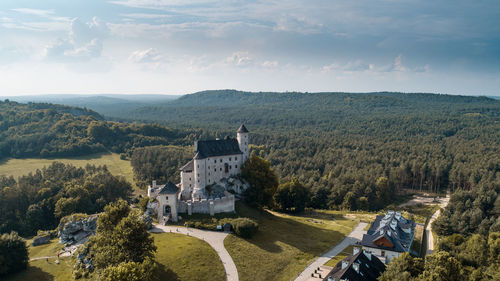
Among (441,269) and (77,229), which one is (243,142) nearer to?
(77,229)

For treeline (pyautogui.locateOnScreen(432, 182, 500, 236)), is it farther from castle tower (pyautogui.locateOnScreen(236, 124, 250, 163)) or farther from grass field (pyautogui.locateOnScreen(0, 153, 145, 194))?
grass field (pyautogui.locateOnScreen(0, 153, 145, 194))

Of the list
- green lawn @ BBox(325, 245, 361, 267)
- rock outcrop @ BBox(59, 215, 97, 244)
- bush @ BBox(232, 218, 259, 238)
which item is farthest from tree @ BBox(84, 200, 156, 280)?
green lawn @ BBox(325, 245, 361, 267)

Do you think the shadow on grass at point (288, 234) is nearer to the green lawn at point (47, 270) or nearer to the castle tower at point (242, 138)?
the castle tower at point (242, 138)

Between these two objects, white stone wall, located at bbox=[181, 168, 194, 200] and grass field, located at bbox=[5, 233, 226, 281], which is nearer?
grass field, located at bbox=[5, 233, 226, 281]

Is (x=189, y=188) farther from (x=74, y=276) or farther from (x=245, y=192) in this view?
(x=74, y=276)

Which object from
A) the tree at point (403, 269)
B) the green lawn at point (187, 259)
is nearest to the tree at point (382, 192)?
the tree at point (403, 269)

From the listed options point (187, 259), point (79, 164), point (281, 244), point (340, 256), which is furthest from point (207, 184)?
point (79, 164)
